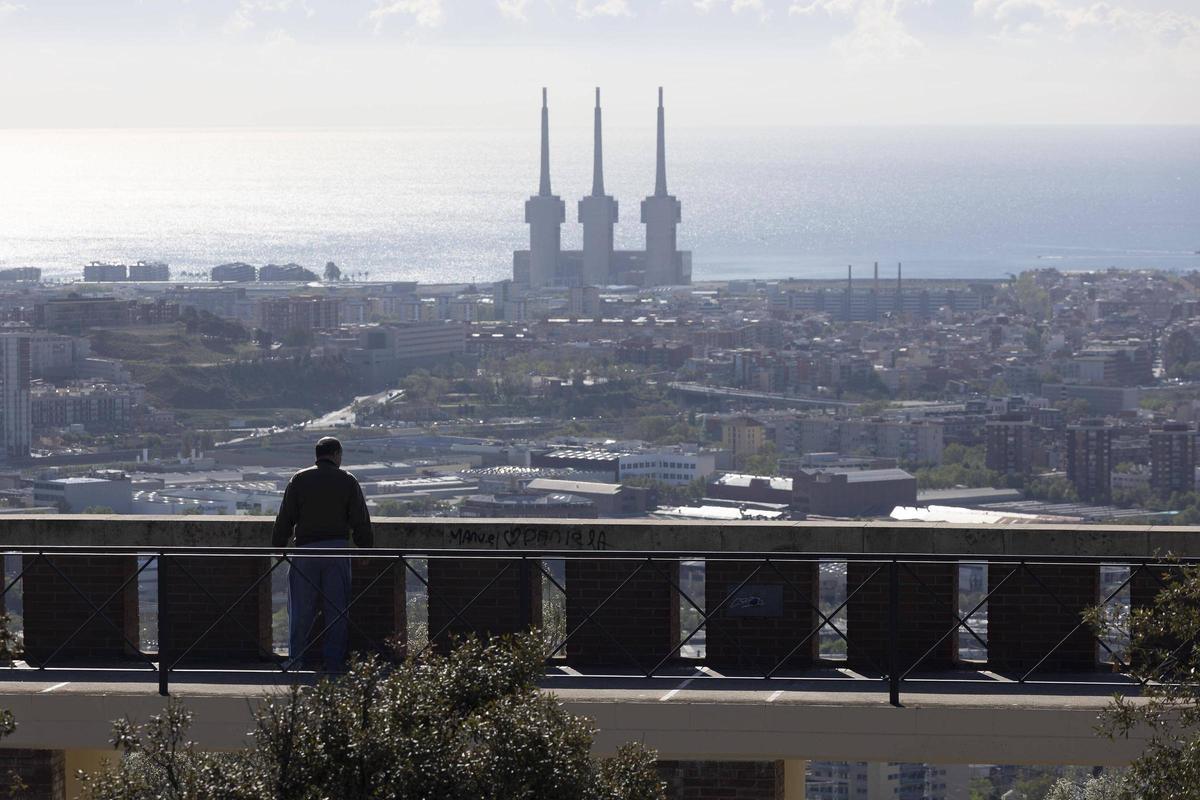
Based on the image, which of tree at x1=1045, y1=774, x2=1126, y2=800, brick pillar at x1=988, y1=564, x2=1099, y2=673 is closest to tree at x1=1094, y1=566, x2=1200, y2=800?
brick pillar at x1=988, y1=564, x2=1099, y2=673

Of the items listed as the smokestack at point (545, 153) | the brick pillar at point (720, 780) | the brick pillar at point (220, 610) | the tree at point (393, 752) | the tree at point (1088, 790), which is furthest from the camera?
the smokestack at point (545, 153)

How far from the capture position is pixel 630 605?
19.7 ft

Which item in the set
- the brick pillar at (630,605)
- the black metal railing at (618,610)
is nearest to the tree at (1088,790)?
the black metal railing at (618,610)

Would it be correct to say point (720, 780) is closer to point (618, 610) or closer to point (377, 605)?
point (618, 610)

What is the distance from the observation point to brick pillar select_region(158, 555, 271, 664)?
6.08 meters

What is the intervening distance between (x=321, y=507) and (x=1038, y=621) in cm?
213

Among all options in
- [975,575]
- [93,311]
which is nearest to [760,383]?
[93,311]

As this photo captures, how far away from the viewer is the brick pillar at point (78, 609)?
20.3 ft

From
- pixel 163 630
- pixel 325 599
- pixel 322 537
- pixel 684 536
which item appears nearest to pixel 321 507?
pixel 322 537

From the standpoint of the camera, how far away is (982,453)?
3137 inches

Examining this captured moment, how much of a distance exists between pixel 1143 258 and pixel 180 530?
19267 centimetres

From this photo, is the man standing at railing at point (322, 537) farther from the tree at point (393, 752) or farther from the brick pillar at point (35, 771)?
the tree at point (393, 752)

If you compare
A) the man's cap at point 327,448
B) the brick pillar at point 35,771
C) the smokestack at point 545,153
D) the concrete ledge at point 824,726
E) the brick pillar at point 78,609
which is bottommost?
the brick pillar at point 35,771

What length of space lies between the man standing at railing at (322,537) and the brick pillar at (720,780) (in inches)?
41.3
